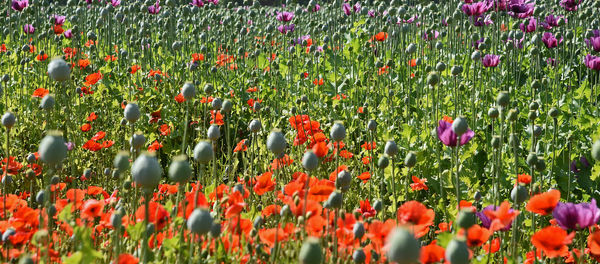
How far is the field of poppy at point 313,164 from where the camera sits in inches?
60.5

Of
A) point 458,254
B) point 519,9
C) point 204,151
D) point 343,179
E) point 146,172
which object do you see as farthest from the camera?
point 519,9

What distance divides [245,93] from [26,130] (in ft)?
4.94

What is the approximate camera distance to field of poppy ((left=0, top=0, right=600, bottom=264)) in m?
1.54

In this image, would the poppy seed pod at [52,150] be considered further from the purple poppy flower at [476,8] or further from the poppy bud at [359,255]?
the purple poppy flower at [476,8]

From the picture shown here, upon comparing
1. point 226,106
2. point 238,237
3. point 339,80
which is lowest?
point 238,237

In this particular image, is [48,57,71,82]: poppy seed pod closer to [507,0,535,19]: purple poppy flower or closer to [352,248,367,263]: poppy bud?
[352,248,367,263]: poppy bud

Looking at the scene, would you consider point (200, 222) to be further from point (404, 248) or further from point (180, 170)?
Answer: point (404, 248)

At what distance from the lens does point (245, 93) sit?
465cm

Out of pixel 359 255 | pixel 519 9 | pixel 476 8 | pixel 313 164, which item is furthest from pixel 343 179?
pixel 519 9

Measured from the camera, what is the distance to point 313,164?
1597mm

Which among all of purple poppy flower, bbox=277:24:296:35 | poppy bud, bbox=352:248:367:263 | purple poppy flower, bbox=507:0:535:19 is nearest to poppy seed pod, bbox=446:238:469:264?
poppy bud, bbox=352:248:367:263

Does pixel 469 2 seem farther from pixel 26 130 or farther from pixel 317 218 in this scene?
pixel 317 218

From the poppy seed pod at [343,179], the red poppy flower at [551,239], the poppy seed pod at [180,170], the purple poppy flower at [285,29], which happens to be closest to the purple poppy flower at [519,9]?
the purple poppy flower at [285,29]

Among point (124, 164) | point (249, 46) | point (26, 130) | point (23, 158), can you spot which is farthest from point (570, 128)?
point (249, 46)
